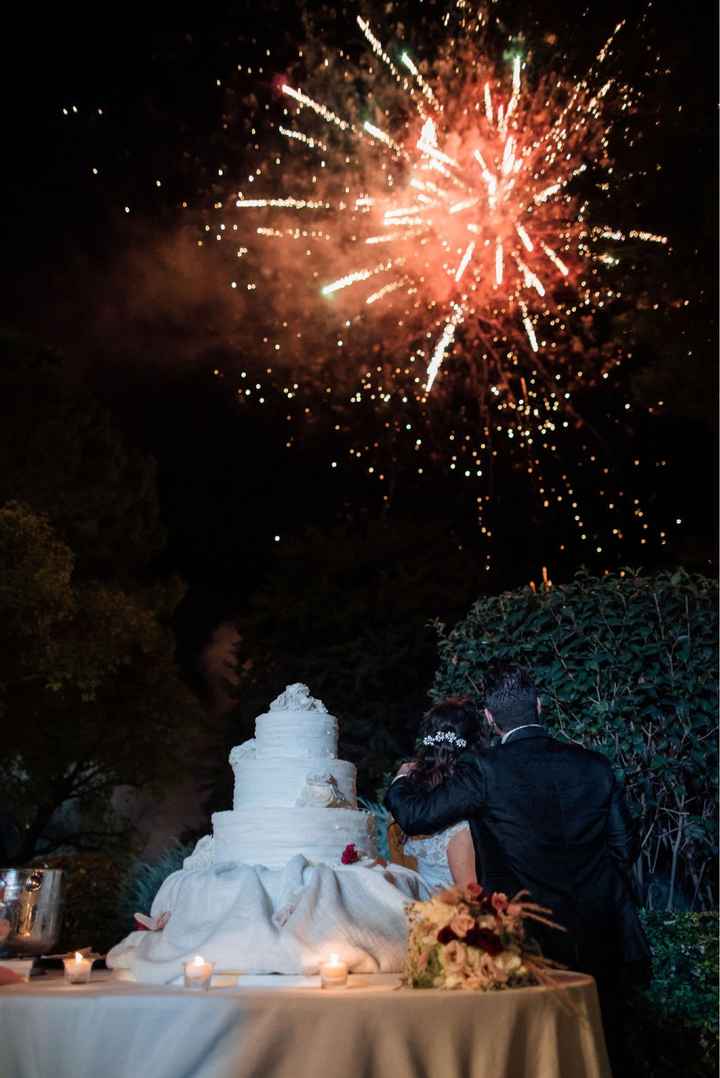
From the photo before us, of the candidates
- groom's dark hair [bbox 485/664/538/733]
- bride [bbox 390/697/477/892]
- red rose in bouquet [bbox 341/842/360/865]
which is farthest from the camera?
bride [bbox 390/697/477/892]

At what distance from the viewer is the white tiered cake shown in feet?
17.5

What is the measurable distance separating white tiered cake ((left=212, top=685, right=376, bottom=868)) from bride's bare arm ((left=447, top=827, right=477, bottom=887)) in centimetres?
57

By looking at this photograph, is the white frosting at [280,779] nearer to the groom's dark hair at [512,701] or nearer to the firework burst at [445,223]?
the groom's dark hair at [512,701]

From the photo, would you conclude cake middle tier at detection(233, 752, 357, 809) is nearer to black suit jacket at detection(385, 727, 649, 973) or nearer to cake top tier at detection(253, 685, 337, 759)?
cake top tier at detection(253, 685, 337, 759)

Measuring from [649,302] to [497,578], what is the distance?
7728mm

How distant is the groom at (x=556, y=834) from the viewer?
4371 mm

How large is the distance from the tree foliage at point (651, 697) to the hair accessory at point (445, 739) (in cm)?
300

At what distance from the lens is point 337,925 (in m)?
4.48

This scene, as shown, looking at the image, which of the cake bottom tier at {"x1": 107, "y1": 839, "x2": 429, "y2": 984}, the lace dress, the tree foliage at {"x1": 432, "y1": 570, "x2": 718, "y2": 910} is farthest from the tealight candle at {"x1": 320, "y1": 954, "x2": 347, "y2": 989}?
the tree foliage at {"x1": 432, "y1": 570, "x2": 718, "y2": 910}

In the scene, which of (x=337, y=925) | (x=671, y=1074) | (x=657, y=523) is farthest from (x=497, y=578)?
(x=337, y=925)

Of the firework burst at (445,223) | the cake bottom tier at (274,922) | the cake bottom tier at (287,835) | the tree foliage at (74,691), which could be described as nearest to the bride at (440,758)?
the cake bottom tier at (287,835)

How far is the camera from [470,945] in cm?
355

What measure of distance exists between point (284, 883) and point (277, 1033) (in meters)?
1.64

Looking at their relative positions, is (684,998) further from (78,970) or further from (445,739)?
(78,970)
